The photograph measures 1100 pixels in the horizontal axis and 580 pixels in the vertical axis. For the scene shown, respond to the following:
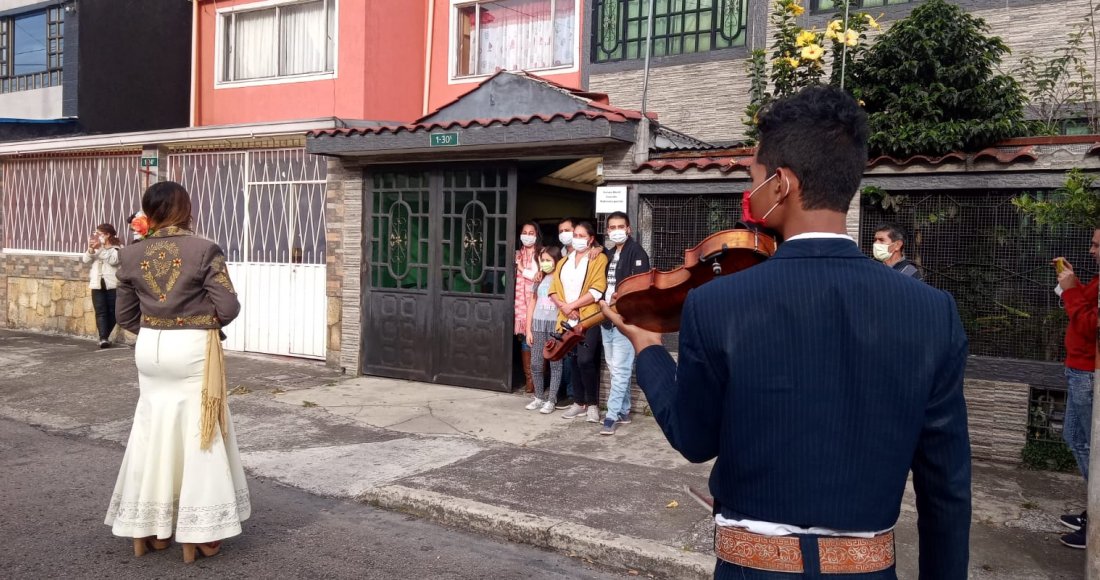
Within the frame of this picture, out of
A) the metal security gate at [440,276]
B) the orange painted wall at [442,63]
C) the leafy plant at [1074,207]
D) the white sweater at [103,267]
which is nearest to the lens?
the leafy plant at [1074,207]

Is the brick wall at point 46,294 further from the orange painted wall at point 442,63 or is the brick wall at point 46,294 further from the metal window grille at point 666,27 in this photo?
the metal window grille at point 666,27

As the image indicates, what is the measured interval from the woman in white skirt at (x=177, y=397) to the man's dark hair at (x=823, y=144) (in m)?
3.35

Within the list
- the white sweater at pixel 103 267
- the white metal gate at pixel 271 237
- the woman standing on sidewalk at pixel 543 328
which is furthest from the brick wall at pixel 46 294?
the woman standing on sidewalk at pixel 543 328

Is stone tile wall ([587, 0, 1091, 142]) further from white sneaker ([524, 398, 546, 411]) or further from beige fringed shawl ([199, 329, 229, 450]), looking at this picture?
beige fringed shawl ([199, 329, 229, 450])

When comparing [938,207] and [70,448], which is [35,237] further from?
[938,207]

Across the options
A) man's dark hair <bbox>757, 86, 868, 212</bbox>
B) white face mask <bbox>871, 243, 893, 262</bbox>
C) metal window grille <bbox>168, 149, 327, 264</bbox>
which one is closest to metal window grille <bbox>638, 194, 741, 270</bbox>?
white face mask <bbox>871, 243, 893, 262</bbox>

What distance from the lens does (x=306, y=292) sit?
34.8ft

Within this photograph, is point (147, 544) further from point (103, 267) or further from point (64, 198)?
point (64, 198)

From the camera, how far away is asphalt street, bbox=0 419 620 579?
4.24 m

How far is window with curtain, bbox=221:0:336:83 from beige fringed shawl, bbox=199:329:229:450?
886 centimetres

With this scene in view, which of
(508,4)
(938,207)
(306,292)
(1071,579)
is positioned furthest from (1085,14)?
(306,292)

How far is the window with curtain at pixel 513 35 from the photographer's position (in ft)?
37.5

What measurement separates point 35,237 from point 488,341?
9.37m

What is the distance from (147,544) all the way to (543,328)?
4.21 m
